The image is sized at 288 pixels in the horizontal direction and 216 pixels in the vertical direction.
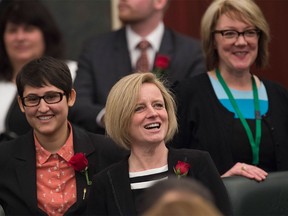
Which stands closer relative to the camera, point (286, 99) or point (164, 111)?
point (164, 111)

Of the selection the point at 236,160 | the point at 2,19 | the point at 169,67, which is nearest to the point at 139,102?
the point at 236,160

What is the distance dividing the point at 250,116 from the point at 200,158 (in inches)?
30.4

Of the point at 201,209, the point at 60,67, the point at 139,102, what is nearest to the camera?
the point at 201,209

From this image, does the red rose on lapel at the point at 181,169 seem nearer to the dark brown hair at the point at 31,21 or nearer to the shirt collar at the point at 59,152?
the shirt collar at the point at 59,152

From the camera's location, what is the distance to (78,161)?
14.3 feet

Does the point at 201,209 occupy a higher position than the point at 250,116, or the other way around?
the point at 201,209

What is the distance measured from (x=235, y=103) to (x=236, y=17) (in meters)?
0.47

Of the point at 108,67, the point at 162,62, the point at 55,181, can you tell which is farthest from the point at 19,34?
the point at 55,181

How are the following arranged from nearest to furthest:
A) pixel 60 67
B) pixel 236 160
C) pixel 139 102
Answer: pixel 139 102 < pixel 60 67 < pixel 236 160

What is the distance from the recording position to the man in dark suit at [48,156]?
438 centimetres

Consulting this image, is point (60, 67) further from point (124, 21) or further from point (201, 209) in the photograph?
point (201, 209)

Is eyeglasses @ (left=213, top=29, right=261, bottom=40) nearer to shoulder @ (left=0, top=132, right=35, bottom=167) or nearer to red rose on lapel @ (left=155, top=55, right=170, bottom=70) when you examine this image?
red rose on lapel @ (left=155, top=55, right=170, bottom=70)

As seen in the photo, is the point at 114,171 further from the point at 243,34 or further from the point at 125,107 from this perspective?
the point at 243,34

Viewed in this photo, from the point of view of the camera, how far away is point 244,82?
199 inches
